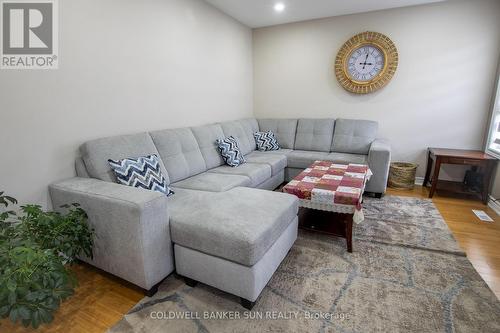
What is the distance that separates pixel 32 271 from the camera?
116 centimetres

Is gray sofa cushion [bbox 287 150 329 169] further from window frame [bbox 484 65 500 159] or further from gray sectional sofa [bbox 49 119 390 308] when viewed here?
window frame [bbox 484 65 500 159]

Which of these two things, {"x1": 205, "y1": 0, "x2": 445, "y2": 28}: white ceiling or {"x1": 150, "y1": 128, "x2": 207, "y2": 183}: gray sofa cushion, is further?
{"x1": 205, "y1": 0, "x2": 445, "y2": 28}: white ceiling

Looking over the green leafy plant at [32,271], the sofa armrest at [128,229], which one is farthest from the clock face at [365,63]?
the green leafy plant at [32,271]

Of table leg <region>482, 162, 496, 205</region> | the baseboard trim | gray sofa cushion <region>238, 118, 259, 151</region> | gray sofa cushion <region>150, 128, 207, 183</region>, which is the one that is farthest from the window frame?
gray sofa cushion <region>150, 128, 207, 183</region>

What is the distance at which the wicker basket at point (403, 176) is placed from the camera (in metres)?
3.47

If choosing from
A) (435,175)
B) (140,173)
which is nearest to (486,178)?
(435,175)

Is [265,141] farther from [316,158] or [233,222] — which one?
[233,222]

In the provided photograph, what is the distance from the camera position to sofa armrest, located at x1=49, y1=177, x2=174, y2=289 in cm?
150

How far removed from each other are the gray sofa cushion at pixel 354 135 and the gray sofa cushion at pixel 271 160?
0.84 m

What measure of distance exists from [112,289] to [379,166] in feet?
9.56

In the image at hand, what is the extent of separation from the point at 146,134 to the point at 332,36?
312 centimetres

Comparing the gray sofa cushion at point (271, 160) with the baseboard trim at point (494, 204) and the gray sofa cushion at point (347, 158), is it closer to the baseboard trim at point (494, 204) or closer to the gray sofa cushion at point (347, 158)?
the gray sofa cushion at point (347, 158)

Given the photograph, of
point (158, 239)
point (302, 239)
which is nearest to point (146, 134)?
point (158, 239)

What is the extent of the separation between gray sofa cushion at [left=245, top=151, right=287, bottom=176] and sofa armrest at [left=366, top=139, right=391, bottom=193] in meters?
1.07
